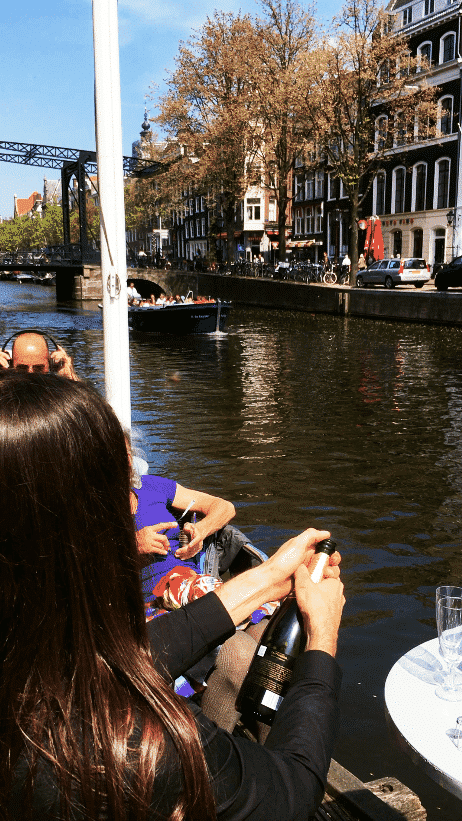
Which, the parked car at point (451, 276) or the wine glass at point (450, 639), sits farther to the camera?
the parked car at point (451, 276)

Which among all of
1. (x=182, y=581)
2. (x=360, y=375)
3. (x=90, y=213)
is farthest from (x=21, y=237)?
(x=182, y=581)

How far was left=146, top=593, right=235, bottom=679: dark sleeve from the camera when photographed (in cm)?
151

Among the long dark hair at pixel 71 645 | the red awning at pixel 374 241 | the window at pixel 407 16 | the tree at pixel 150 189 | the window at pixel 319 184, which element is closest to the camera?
the long dark hair at pixel 71 645

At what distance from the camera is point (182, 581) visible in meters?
2.59

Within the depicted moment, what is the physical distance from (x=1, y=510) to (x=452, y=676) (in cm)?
127

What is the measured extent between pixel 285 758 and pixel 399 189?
143 feet

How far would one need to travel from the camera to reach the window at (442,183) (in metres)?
38.6

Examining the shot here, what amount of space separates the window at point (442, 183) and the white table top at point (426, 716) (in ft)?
128

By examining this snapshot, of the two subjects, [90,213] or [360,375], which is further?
[90,213]

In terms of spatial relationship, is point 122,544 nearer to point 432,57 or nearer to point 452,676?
point 452,676

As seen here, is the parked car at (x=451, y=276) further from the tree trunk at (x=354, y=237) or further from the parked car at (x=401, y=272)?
the tree trunk at (x=354, y=237)

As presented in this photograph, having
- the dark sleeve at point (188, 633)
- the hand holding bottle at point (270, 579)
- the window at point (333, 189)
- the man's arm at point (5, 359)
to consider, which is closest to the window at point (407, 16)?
the window at point (333, 189)

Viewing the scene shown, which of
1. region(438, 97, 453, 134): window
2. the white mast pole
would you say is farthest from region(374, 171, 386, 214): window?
→ the white mast pole

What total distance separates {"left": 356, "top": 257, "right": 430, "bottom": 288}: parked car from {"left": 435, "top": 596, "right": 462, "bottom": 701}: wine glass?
29.8 m
